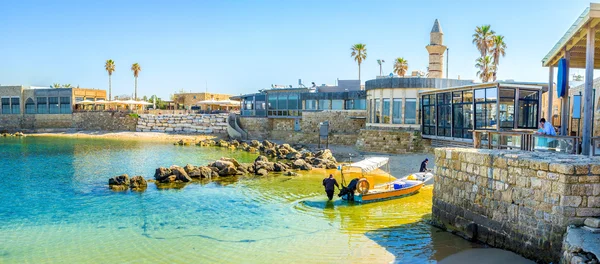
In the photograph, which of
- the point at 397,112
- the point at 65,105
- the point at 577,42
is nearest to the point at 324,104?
the point at 397,112

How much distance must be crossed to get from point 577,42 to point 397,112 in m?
18.6

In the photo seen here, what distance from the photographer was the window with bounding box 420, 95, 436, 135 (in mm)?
29469

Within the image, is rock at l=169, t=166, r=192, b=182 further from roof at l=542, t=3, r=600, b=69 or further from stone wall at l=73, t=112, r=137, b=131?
stone wall at l=73, t=112, r=137, b=131

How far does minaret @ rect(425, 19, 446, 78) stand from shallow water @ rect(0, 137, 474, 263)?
48.3 feet

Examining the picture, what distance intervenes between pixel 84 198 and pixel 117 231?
707 cm

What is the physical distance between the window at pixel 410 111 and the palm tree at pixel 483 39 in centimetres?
2029

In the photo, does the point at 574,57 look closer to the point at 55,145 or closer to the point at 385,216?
the point at 385,216

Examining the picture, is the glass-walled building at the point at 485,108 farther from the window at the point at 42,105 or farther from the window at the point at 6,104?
the window at the point at 6,104

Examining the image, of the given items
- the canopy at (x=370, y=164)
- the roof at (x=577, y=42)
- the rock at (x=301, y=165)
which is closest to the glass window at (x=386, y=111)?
the rock at (x=301, y=165)

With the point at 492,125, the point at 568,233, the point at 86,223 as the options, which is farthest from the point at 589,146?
the point at 86,223

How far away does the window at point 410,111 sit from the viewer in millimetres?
33219

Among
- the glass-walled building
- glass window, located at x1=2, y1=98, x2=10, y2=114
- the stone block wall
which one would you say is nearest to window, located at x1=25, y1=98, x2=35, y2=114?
glass window, located at x1=2, y1=98, x2=10, y2=114

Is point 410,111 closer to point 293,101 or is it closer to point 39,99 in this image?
point 293,101

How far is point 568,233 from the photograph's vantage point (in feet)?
31.8
